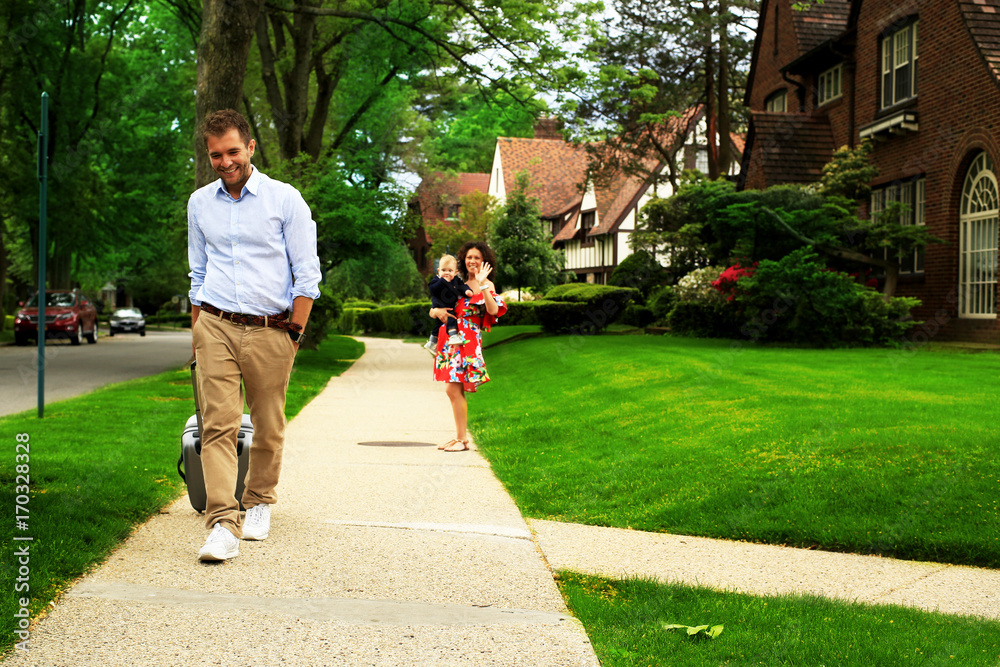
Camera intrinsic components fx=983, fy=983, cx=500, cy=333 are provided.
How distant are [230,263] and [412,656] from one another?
91.8 inches

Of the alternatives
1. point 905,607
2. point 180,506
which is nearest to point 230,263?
point 180,506

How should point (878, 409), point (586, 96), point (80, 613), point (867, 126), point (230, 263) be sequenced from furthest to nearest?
point (867, 126)
point (586, 96)
point (878, 409)
point (230, 263)
point (80, 613)

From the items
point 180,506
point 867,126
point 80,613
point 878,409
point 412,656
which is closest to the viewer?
point 412,656

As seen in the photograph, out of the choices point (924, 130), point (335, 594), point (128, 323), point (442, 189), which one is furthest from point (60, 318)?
point (442, 189)

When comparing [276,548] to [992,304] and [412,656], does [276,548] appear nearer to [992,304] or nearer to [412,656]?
[412,656]

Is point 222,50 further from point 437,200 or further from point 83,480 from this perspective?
point 437,200

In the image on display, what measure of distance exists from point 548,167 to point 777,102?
3514 cm

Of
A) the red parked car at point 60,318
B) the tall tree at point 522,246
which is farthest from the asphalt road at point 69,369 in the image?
the tall tree at point 522,246

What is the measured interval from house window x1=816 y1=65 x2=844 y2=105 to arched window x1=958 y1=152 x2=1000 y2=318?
6673 mm

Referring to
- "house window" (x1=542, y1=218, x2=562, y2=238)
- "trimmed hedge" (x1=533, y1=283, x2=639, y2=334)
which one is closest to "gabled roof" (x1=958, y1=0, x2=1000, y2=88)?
"trimmed hedge" (x1=533, y1=283, x2=639, y2=334)

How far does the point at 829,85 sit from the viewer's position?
84.1 feet

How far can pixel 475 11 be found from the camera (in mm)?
19281

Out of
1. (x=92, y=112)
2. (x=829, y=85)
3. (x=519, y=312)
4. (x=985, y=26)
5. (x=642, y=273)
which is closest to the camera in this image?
(x=985, y=26)

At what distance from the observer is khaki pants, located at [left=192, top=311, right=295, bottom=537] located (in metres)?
4.95
